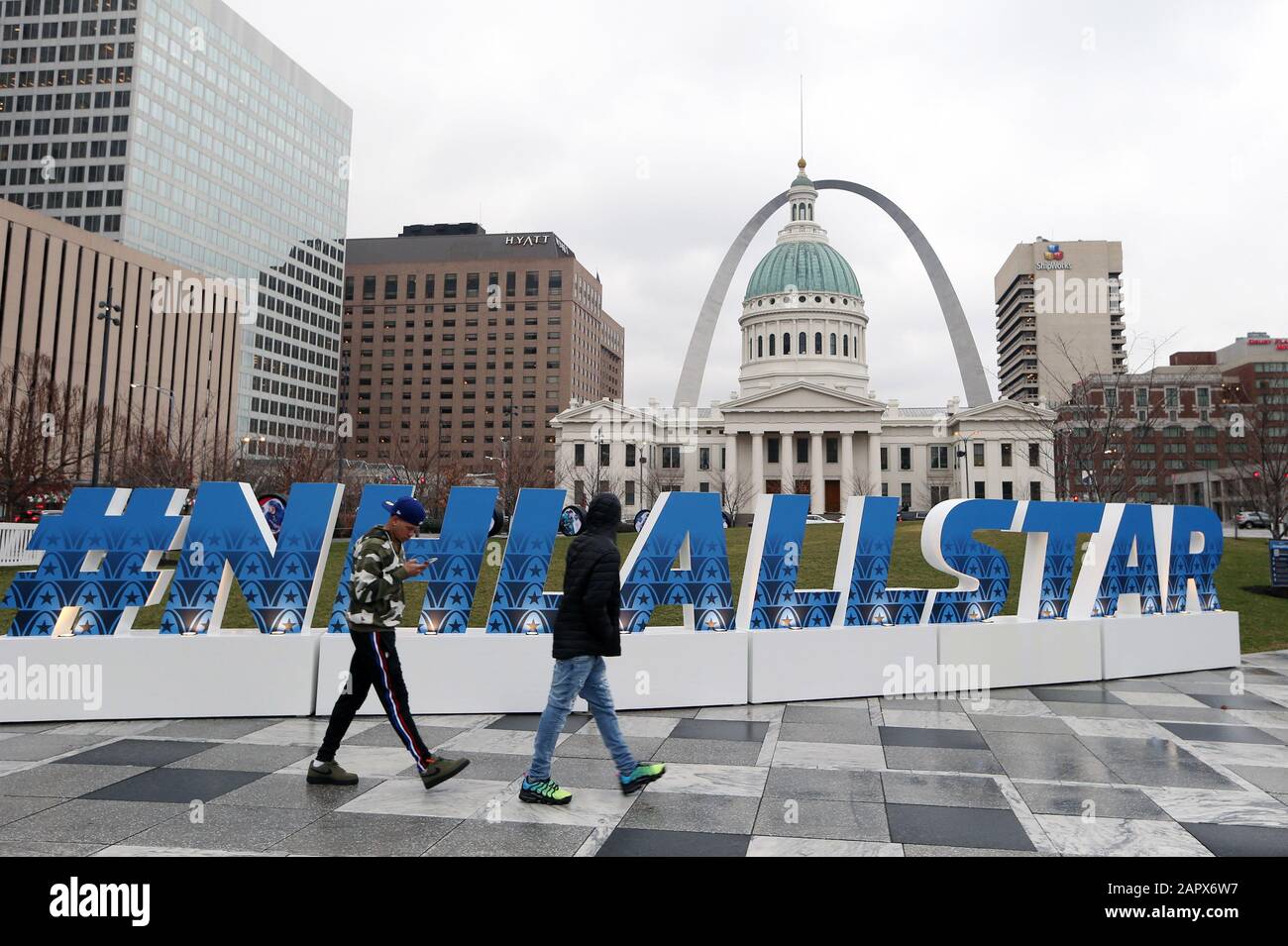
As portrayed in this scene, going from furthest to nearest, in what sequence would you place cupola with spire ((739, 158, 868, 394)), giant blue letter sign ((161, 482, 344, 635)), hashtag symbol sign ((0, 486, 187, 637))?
cupola with spire ((739, 158, 868, 394)) → giant blue letter sign ((161, 482, 344, 635)) → hashtag symbol sign ((0, 486, 187, 637))

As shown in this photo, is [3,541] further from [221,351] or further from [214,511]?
[221,351]

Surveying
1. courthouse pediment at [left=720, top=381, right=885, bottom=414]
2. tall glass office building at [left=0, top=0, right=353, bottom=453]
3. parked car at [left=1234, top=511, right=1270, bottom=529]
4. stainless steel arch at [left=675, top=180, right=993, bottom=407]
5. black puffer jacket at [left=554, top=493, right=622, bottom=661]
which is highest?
tall glass office building at [left=0, top=0, right=353, bottom=453]

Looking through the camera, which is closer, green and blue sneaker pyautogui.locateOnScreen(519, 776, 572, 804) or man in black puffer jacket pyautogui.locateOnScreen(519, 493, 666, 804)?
green and blue sneaker pyautogui.locateOnScreen(519, 776, 572, 804)

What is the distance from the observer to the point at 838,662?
10.1 metres

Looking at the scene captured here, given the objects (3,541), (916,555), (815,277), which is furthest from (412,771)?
(815,277)

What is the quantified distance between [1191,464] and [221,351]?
388 ft

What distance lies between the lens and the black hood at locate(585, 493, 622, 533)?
6.41m

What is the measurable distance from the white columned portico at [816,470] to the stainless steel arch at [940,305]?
14.0 m

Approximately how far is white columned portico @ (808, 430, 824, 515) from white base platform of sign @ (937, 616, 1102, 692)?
77704 mm

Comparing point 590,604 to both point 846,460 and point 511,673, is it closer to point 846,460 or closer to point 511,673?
point 511,673

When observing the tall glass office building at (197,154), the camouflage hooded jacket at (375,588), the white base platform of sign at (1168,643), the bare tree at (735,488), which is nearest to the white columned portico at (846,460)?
the bare tree at (735,488)

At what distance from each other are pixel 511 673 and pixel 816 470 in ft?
272

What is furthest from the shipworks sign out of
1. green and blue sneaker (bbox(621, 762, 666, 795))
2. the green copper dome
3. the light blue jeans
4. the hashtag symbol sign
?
the green copper dome

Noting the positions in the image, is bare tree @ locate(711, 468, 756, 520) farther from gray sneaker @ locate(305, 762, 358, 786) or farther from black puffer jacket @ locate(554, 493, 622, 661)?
gray sneaker @ locate(305, 762, 358, 786)
